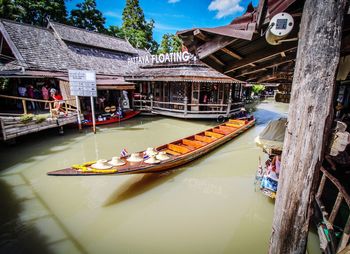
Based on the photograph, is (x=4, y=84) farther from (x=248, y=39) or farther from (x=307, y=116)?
(x=307, y=116)

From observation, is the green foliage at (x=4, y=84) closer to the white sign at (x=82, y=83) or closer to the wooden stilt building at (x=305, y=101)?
the white sign at (x=82, y=83)

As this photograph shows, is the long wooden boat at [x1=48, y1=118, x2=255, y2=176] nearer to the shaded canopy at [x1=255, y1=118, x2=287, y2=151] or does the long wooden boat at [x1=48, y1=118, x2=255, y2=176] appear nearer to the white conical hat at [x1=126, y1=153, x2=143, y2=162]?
the white conical hat at [x1=126, y1=153, x2=143, y2=162]

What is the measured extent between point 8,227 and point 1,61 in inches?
541

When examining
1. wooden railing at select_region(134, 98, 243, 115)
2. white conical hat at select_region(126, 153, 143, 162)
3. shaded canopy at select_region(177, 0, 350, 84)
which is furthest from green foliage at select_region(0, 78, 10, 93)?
shaded canopy at select_region(177, 0, 350, 84)

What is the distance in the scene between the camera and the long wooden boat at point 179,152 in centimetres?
470

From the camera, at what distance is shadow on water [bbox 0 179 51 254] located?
360 cm

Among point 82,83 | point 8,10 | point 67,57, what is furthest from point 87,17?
point 82,83

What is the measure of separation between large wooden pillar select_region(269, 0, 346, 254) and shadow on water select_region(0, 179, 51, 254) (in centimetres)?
434

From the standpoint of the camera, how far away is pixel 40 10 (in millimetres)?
24188

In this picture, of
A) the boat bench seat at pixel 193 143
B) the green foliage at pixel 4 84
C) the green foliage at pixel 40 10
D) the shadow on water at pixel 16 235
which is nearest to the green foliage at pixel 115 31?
the green foliage at pixel 40 10

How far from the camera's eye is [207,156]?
8008 millimetres

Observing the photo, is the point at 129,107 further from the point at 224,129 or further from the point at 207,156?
the point at 207,156

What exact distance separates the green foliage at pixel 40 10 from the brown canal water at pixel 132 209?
2427 centimetres

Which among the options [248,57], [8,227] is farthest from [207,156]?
[8,227]
